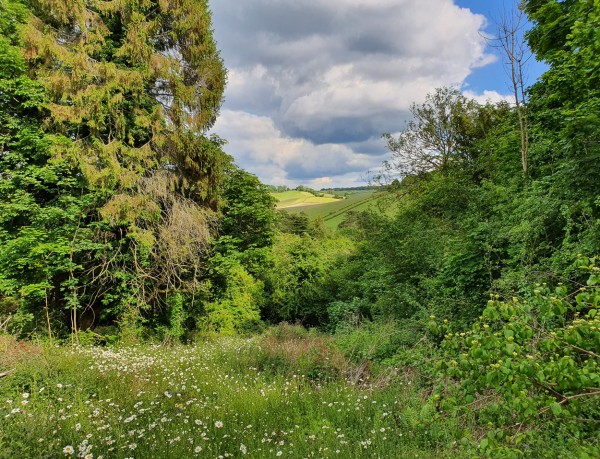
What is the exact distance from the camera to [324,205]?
74750mm

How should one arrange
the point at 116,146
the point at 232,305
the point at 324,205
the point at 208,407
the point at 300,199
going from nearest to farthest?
1. the point at 208,407
2. the point at 116,146
3. the point at 232,305
4. the point at 324,205
5. the point at 300,199

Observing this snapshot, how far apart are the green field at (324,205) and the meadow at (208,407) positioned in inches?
1611

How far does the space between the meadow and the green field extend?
40.9 metres

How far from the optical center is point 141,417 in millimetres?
4695

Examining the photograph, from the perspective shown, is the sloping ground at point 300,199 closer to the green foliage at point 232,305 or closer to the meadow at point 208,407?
the green foliage at point 232,305

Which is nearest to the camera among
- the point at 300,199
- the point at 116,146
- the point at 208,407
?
the point at 208,407

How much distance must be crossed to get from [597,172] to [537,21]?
7.82 metres

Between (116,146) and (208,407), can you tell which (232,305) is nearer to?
(116,146)

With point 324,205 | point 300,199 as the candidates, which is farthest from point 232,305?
point 300,199

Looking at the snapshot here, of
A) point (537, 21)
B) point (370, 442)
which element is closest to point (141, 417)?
point (370, 442)

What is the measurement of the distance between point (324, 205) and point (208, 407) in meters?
70.5

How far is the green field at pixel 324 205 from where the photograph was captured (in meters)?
56.6

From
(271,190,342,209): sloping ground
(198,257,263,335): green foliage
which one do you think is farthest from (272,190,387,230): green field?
(198,257,263,335): green foliage

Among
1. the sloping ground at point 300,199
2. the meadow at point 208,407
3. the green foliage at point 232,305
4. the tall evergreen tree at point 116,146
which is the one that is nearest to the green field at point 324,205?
the sloping ground at point 300,199
